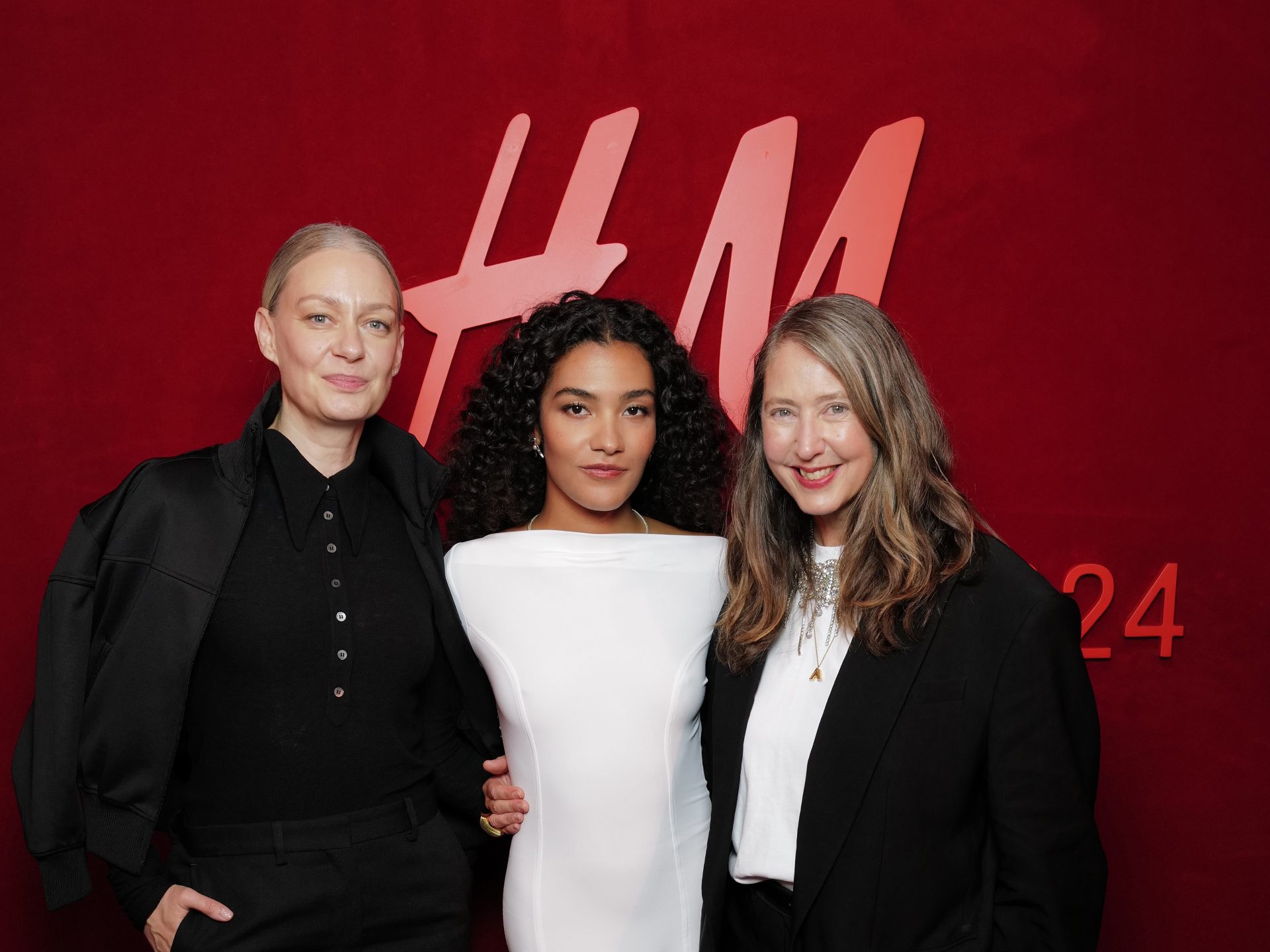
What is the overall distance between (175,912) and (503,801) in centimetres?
59

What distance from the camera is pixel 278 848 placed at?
1732mm

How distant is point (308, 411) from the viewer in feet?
6.05

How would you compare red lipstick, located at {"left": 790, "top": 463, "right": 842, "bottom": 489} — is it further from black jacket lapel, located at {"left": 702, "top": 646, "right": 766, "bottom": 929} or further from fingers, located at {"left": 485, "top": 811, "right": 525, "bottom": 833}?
fingers, located at {"left": 485, "top": 811, "right": 525, "bottom": 833}

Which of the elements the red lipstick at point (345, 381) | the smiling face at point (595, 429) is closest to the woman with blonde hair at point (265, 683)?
the red lipstick at point (345, 381)

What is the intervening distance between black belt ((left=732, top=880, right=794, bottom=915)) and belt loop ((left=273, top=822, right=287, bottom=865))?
0.79m

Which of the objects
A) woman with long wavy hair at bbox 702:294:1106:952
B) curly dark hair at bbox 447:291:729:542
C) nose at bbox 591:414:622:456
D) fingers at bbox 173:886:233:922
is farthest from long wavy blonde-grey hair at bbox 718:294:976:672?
fingers at bbox 173:886:233:922

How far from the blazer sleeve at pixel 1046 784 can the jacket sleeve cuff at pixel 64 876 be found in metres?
1.51

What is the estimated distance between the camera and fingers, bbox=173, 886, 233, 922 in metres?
1.70

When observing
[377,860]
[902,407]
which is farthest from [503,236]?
[377,860]

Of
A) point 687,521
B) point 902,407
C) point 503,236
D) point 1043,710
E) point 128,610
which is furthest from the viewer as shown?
point 503,236

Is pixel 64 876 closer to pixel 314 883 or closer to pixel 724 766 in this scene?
pixel 314 883

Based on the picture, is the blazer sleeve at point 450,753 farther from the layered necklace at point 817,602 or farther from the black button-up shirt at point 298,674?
the layered necklace at point 817,602

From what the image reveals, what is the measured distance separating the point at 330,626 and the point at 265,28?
1.47 meters

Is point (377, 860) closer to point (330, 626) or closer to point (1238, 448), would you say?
point (330, 626)
